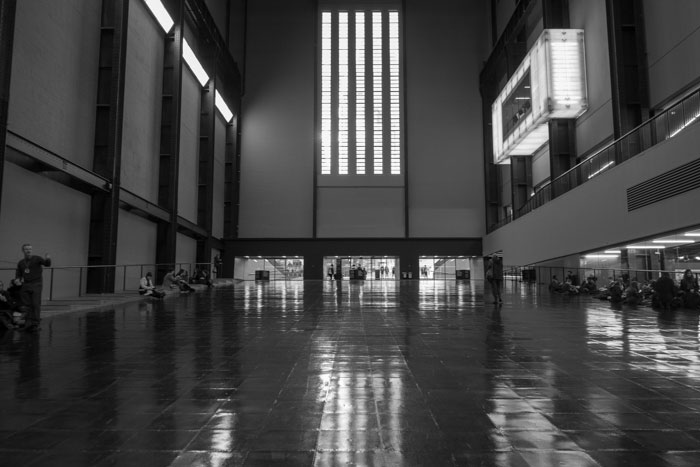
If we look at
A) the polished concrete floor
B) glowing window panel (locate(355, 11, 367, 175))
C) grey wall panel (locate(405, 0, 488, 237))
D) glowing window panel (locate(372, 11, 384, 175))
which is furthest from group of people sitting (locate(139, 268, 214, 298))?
grey wall panel (locate(405, 0, 488, 237))

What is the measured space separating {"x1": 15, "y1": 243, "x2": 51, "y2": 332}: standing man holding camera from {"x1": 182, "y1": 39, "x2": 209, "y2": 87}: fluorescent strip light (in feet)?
83.0

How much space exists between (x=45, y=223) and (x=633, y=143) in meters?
22.3

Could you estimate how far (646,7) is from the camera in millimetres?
22812

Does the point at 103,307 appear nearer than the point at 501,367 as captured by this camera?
No

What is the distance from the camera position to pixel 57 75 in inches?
728

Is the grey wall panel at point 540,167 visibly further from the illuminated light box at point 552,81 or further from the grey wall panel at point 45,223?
the grey wall panel at point 45,223

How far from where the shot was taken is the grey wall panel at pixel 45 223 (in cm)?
1588

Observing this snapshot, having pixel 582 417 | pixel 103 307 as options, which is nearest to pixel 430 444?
pixel 582 417

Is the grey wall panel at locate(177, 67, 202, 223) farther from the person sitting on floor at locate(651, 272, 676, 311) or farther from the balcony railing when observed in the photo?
the person sitting on floor at locate(651, 272, 676, 311)

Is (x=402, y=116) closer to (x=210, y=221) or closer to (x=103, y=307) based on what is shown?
(x=210, y=221)

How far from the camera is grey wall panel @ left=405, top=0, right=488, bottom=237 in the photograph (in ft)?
150

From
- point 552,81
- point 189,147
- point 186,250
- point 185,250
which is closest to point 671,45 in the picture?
point 552,81

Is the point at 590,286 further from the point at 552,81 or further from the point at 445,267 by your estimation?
the point at 445,267

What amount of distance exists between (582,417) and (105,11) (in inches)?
959
